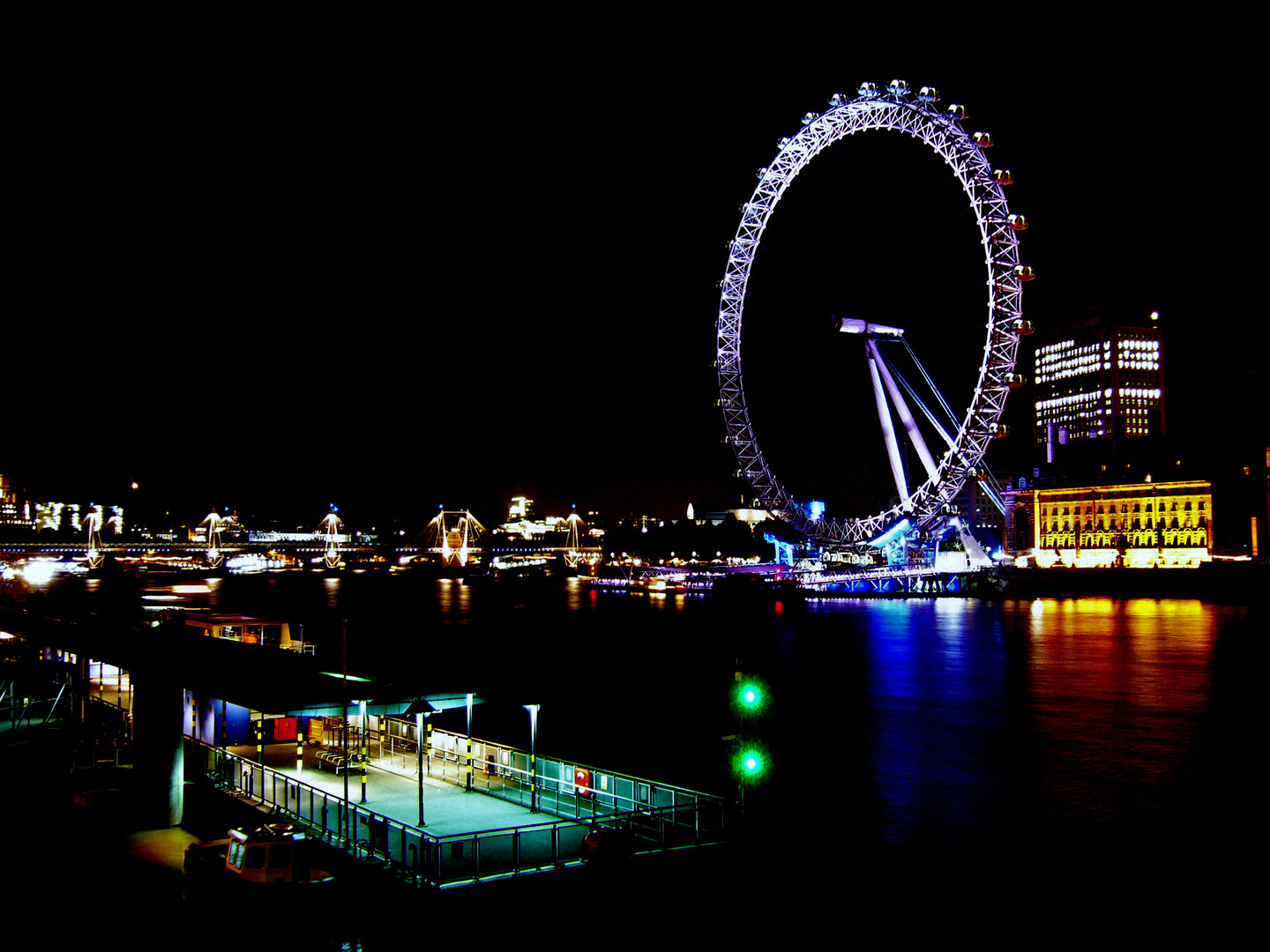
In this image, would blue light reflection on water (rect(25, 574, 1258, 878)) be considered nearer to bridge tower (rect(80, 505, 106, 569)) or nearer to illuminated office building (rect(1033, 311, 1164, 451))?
bridge tower (rect(80, 505, 106, 569))

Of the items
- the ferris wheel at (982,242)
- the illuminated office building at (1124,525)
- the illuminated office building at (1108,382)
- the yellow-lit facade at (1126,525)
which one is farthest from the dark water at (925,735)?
the illuminated office building at (1108,382)

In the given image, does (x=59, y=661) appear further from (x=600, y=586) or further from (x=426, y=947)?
(x=600, y=586)

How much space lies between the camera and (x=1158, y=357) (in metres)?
160

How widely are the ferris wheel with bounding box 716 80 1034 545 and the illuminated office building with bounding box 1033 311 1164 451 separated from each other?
90.4 metres

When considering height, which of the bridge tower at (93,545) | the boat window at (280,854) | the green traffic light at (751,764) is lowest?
the green traffic light at (751,764)

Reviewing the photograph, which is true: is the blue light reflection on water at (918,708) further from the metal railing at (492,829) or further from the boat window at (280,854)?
the boat window at (280,854)

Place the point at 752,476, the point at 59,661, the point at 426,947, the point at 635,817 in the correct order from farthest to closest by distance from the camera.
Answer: the point at 752,476 < the point at 59,661 < the point at 635,817 < the point at 426,947

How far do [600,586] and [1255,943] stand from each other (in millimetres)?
113634

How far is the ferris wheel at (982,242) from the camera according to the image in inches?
2286

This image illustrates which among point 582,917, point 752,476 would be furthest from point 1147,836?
point 752,476

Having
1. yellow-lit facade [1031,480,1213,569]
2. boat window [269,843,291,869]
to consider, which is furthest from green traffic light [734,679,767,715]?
yellow-lit facade [1031,480,1213,569]

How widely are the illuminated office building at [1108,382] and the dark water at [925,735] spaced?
308 feet

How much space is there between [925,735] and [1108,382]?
5601 inches

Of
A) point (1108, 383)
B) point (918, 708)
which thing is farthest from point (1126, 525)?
point (918, 708)
